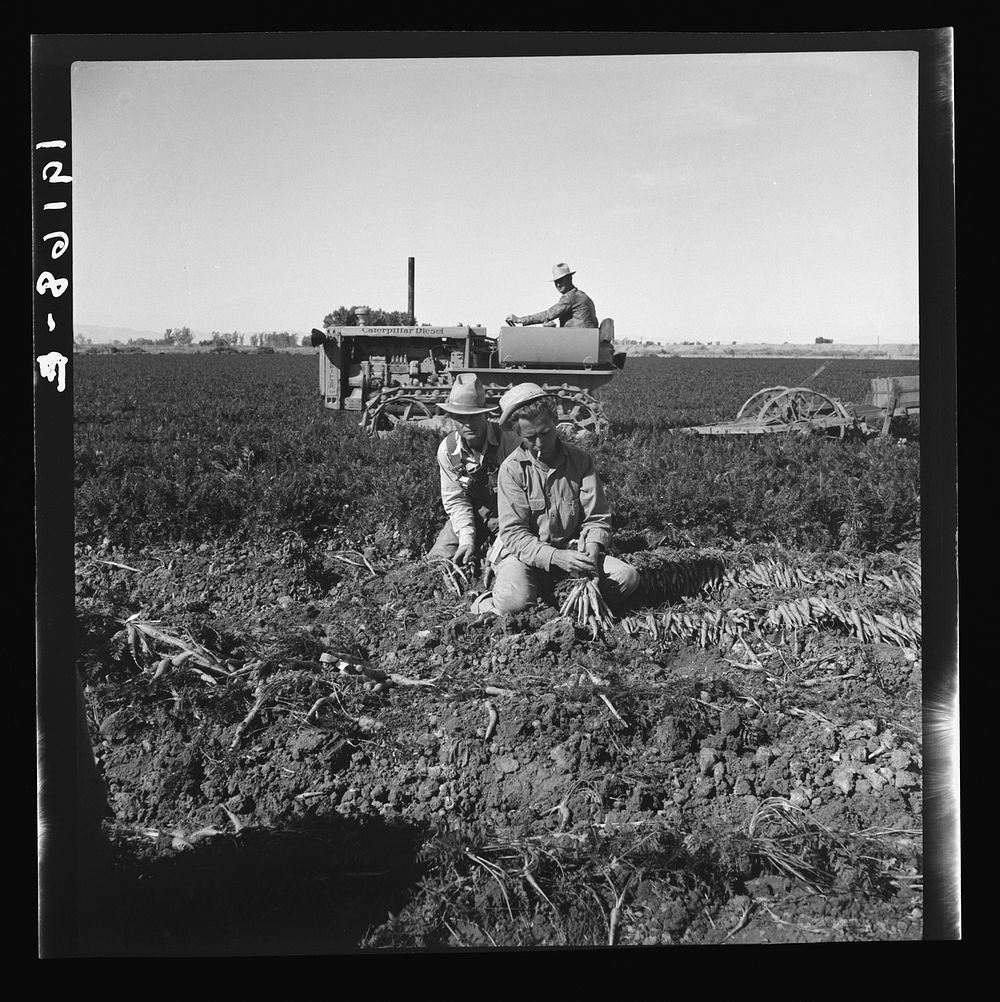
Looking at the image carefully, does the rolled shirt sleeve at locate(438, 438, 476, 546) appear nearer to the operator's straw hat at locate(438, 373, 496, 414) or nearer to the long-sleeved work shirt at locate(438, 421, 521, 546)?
the long-sleeved work shirt at locate(438, 421, 521, 546)

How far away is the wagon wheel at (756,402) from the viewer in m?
4.65

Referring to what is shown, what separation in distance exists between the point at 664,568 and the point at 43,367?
279 centimetres

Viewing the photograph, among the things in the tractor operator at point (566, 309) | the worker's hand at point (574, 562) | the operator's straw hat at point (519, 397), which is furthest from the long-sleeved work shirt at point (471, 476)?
the tractor operator at point (566, 309)

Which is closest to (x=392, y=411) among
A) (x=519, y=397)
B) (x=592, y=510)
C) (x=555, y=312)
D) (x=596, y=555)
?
(x=519, y=397)

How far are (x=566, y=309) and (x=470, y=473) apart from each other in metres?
0.86

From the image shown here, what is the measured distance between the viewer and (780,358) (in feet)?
14.0

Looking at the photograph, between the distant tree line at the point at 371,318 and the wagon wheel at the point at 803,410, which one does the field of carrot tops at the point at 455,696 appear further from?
the distant tree line at the point at 371,318

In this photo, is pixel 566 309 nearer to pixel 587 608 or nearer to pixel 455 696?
pixel 587 608

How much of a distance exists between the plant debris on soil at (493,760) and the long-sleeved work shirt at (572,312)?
119 centimetres

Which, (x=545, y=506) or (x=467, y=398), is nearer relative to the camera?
(x=545, y=506)

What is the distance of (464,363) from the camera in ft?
13.9

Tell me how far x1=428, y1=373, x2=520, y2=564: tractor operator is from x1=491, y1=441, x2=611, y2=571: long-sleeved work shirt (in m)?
0.15

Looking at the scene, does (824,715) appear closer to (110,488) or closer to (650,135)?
(650,135)

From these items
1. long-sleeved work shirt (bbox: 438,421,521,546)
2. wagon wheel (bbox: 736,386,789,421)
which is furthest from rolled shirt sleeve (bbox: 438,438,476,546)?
wagon wheel (bbox: 736,386,789,421)
